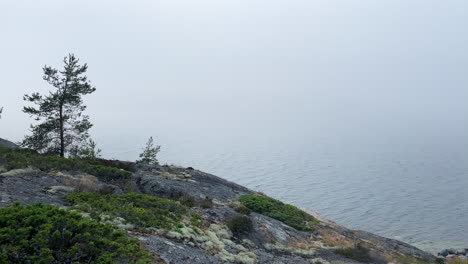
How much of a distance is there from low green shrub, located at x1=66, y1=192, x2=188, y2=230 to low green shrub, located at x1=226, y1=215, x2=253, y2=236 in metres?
2.57

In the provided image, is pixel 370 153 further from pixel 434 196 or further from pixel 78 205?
pixel 78 205

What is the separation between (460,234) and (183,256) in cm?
3974

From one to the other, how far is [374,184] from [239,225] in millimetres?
53561

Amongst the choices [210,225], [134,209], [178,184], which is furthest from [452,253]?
[134,209]

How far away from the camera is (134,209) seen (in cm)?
1330

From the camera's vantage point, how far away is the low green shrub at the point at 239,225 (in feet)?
54.3

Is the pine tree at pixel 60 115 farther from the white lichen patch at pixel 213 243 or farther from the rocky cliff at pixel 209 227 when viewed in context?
the white lichen patch at pixel 213 243

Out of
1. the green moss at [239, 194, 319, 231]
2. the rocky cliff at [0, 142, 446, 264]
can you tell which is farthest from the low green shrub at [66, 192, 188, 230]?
the green moss at [239, 194, 319, 231]

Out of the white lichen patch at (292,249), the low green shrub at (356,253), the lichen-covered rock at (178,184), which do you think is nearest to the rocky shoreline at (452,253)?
the low green shrub at (356,253)

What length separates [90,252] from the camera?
8164mm

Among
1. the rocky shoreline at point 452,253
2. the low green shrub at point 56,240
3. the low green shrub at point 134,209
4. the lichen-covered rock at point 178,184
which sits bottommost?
the rocky shoreline at point 452,253

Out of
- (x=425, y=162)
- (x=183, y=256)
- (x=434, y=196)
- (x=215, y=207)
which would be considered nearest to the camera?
(x=183, y=256)

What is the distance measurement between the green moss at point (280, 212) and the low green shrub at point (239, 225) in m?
4.95

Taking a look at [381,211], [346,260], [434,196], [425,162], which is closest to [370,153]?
[425,162]
